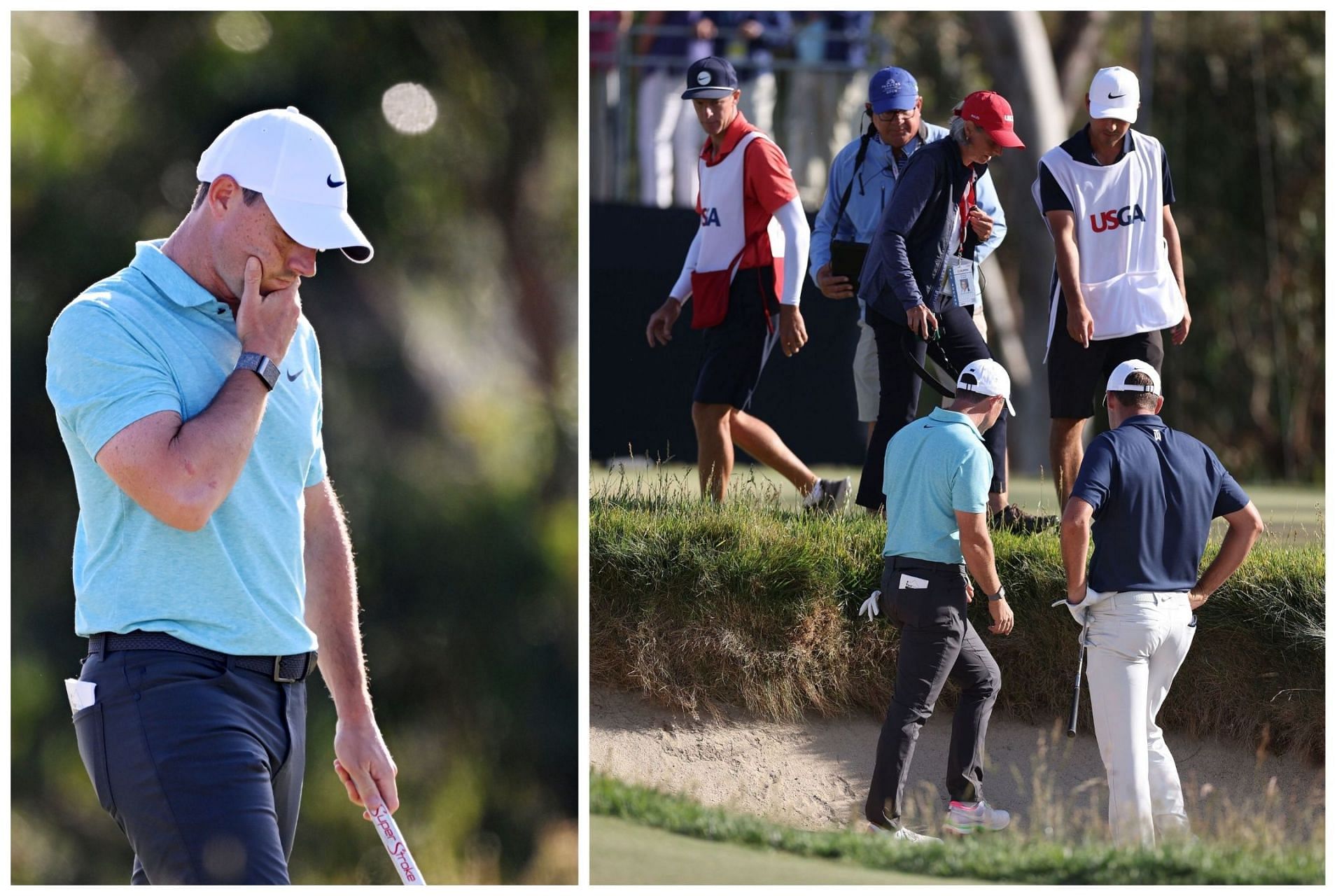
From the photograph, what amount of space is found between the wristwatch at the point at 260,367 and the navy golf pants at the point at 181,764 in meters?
0.56

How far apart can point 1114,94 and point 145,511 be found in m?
4.09

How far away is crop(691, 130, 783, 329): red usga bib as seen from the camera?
621 centimetres

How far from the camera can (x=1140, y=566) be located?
5344 millimetres

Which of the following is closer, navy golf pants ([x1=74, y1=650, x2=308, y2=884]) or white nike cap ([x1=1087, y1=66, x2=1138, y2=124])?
navy golf pants ([x1=74, y1=650, x2=308, y2=884])

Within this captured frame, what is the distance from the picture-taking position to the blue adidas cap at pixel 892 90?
19.8 feet

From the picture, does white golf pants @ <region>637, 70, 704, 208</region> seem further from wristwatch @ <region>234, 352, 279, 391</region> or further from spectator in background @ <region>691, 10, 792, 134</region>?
wristwatch @ <region>234, 352, 279, 391</region>

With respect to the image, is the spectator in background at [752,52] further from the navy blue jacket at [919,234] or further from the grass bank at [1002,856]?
the grass bank at [1002,856]

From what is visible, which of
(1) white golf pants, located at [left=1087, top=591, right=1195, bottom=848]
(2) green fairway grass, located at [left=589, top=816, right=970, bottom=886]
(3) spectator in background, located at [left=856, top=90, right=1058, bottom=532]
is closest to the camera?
(2) green fairway grass, located at [left=589, top=816, right=970, bottom=886]

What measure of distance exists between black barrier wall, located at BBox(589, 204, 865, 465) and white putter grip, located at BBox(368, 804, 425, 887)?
13.7ft

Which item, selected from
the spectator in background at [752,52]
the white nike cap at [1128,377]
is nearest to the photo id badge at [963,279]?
the white nike cap at [1128,377]

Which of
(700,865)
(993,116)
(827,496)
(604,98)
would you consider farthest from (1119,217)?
(604,98)

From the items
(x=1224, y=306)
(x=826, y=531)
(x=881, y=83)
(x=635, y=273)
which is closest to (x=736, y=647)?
(x=826, y=531)

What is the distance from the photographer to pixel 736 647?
6.44 m

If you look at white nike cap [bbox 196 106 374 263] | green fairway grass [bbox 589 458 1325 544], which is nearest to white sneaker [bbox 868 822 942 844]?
green fairway grass [bbox 589 458 1325 544]
